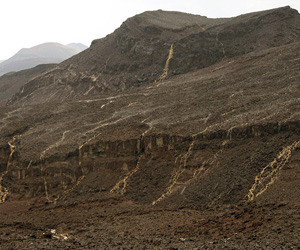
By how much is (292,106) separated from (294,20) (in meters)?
20.6

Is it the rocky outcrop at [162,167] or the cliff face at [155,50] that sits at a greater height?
the cliff face at [155,50]

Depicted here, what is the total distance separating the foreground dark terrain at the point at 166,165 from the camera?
36.2 feet

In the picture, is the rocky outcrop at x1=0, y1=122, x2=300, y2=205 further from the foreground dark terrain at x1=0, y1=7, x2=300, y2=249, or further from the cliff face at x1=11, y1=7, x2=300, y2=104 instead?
the cliff face at x1=11, y1=7, x2=300, y2=104

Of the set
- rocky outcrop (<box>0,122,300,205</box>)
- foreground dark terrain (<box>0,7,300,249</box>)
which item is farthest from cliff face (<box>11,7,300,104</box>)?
rocky outcrop (<box>0,122,300,205</box>)

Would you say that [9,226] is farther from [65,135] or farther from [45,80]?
[45,80]

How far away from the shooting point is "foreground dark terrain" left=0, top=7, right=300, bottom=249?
1105cm

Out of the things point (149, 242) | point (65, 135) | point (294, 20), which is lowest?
point (149, 242)

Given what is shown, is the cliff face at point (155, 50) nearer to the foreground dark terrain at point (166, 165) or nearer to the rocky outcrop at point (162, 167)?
the foreground dark terrain at point (166, 165)

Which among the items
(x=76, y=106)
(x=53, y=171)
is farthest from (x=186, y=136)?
(x=76, y=106)

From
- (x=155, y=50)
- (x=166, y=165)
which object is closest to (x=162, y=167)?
(x=166, y=165)

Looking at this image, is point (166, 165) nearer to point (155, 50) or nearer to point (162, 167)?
point (162, 167)

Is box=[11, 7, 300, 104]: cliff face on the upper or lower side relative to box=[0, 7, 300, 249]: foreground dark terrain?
upper

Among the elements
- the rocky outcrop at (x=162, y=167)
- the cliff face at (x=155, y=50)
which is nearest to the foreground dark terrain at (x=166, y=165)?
the rocky outcrop at (x=162, y=167)

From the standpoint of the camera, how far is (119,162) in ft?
55.4
